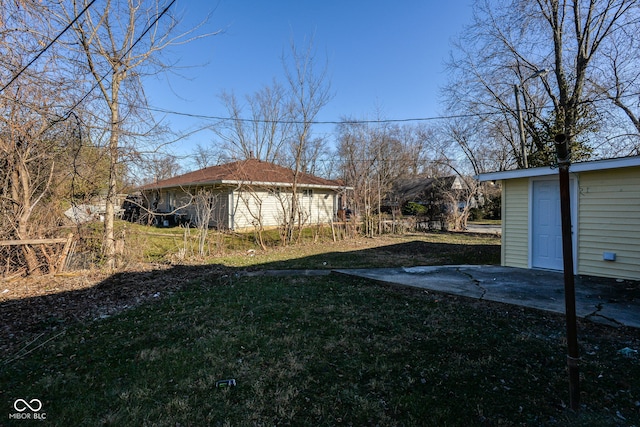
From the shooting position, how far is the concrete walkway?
4289mm

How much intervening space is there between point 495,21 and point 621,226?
41.6 ft

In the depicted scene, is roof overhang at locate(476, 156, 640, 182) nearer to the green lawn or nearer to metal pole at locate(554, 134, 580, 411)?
the green lawn

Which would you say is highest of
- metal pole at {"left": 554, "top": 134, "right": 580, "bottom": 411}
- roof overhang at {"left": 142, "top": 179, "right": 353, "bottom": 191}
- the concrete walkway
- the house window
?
roof overhang at {"left": 142, "top": 179, "right": 353, "bottom": 191}

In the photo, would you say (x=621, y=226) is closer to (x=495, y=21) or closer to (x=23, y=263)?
(x=23, y=263)

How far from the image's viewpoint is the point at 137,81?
8078 millimetres

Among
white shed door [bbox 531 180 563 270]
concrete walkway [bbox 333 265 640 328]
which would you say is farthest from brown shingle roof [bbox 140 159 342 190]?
white shed door [bbox 531 180 563 270]

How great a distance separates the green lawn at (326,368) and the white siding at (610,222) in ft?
10.5

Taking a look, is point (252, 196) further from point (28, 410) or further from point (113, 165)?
point (28, 410)

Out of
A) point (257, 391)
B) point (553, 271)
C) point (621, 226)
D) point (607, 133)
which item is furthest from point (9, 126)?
point (607, 133)

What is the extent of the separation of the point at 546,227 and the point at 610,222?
1056mm

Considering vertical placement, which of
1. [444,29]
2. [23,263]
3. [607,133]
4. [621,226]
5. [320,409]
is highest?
[444,29]

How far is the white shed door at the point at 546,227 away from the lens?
680 cm

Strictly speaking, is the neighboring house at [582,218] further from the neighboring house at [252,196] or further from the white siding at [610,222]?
the neighboring house at [252,196]

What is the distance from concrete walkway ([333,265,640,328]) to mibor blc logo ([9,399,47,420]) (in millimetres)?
4979
